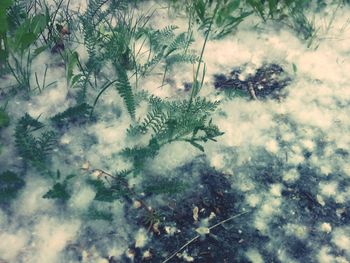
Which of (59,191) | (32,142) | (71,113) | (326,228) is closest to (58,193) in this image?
(59,191)

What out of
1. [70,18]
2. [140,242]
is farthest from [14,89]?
[140,242]

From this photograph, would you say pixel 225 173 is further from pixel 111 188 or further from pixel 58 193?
pixel 58 193

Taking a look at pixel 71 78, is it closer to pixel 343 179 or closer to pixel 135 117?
pixel 135 117

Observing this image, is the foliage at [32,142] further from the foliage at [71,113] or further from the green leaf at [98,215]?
the green leaf at [98,215]

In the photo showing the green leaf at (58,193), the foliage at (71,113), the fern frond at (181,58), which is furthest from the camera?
the fern frond at (181,58)

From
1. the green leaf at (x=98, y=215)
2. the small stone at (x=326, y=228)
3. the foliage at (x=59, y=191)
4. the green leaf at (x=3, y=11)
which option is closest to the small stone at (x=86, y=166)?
the foliage at (x=59, y=191)

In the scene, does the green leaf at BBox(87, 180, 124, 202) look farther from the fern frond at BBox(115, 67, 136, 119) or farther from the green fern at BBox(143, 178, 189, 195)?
the fern frond at BBox(115, 67, 136, 119)
